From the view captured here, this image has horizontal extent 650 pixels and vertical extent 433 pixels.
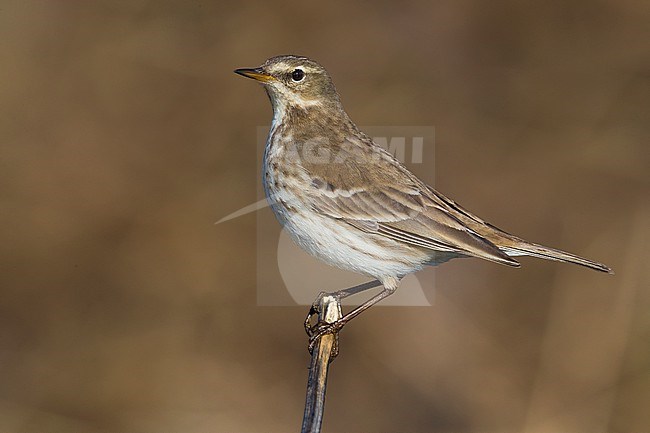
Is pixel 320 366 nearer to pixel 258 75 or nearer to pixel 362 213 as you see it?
pixel 362 213

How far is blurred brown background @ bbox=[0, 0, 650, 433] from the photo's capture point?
10.6m

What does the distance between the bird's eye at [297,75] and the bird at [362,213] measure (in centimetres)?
12

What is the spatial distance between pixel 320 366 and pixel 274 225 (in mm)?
6966

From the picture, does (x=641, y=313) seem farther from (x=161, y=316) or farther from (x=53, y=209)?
(x=53, y=209)

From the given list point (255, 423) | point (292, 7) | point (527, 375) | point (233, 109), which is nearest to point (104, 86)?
point (233, 109)

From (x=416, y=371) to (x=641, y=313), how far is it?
2.58m

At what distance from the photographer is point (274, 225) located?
39.0ft

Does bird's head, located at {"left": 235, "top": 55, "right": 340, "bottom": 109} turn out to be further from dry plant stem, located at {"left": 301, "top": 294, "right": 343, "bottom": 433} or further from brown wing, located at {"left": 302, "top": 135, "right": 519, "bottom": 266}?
dry plant stem, located at {"left": 301, "top": 294, "right": 343, "bottom": 433}

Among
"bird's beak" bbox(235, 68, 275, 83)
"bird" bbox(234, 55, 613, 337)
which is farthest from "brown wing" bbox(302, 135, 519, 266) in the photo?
"bird's beak" bbox(235, 68, 275, 83)

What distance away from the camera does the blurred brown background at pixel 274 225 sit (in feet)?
34.7

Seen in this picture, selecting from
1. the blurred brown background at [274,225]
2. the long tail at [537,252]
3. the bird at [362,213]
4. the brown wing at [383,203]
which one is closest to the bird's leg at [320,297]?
the bird at [362,213]

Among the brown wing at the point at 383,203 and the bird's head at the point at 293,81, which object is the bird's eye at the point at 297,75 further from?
the brown wing at the point at 383,203

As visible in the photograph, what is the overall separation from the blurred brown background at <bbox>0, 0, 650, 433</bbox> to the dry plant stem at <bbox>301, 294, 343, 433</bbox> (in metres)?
4.46

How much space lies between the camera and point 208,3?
42.6 feet
